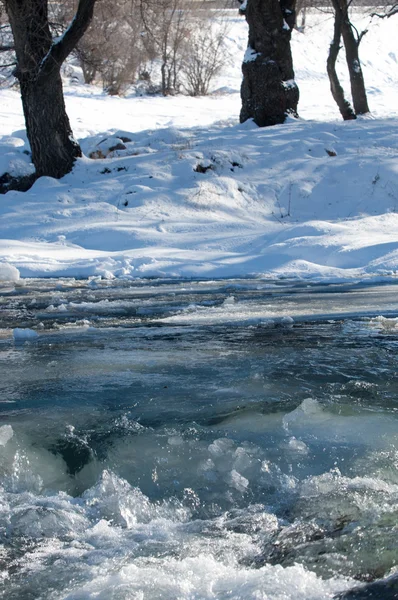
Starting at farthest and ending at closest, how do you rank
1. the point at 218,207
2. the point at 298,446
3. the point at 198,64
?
1. the point at 198,64
2. the point at 218,207
3. the point at 298,446

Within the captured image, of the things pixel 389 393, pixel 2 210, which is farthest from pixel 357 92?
pixel 389 393

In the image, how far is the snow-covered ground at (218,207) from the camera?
395 inches

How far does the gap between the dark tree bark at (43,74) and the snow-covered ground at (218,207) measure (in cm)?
55

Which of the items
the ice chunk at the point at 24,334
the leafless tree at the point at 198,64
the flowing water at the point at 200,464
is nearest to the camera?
the flowing water at the point at 200,464

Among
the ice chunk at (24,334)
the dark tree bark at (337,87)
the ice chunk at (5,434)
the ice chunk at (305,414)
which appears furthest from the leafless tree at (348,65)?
the ice chunk at (5,434)

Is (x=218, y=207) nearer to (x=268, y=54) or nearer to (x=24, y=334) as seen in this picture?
(x=268, y=54)

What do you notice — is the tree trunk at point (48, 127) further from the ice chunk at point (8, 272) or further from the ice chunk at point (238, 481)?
the ice chunk at point (238, 481)

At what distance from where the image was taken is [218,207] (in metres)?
12.9

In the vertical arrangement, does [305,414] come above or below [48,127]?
below

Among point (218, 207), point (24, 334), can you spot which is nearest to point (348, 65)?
point (218, 207)

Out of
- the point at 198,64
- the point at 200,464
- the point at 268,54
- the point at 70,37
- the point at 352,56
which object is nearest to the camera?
the point at 200,464

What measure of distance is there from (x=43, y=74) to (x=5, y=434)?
35.0ft

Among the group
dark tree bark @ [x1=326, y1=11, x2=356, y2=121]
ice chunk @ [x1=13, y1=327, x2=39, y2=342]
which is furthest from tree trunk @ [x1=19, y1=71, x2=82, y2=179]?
ice chunk @ [x1=13, y1=327, x2=39, y2=342]

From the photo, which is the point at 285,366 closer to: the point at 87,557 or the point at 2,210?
the point at 87,557
